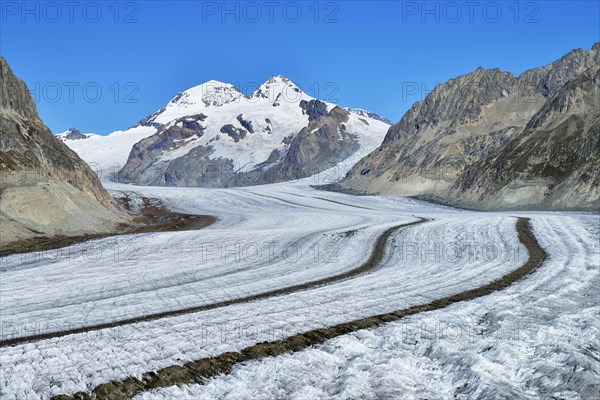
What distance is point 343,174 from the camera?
421 feet

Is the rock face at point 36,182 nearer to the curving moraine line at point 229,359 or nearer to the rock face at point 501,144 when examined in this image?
the curving moraine line at point 229,359

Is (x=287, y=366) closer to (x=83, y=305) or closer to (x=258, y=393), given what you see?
(x=258, y=393)

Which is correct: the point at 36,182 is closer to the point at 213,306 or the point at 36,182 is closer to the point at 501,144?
the point at 213,306

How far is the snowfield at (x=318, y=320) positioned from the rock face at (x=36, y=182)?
325 inches

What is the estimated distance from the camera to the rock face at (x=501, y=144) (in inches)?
2254

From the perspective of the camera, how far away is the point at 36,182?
3250cm

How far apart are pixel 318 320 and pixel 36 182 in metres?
28.3

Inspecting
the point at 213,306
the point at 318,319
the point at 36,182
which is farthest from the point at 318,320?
the point at 36,182

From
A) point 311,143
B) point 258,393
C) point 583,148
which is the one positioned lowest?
point 258,393

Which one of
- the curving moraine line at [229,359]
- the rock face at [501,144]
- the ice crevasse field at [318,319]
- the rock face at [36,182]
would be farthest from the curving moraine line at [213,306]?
the rock face at [501,144]

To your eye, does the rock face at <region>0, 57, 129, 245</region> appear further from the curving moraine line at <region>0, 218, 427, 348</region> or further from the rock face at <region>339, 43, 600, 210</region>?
the rock face at <region>339, 43, 600, 210</region>

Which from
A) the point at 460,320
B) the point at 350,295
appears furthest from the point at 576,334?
the point at 350,295

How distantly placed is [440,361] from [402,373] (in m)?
0.85

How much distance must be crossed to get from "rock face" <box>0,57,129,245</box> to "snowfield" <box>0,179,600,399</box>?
8242 millimetres
